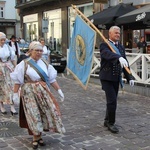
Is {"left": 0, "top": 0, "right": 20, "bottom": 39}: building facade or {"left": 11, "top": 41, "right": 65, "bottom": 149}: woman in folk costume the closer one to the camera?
{"left": 11, "top": 41, "right": 65, "bottom": 149}: woman in folk costume

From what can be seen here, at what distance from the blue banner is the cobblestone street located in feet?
2.68

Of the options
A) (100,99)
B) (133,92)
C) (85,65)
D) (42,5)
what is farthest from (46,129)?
(42,5)

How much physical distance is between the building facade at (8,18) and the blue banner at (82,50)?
43163mm

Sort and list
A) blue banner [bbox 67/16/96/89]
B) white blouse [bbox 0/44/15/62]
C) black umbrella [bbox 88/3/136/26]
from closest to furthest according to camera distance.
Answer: white blouse [bbox 0/44/15/62] < blue banner [bbox 67/16/96/89] < black umbrella [bbox 88/3/136/26]

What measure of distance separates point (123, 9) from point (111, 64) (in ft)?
26.3

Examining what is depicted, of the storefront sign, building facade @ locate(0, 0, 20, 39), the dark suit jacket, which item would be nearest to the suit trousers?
the dark suit jacket

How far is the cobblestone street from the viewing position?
5234mm

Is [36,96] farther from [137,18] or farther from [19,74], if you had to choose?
[137,18]

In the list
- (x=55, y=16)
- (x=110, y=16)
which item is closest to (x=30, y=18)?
(x=55, y=16)

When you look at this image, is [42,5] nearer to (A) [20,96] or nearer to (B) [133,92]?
(B) [133,92]

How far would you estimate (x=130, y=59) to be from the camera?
432 inches

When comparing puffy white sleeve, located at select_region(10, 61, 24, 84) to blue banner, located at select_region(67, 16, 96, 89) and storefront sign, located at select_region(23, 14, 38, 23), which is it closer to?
blue banner, located at select_region(67, 16, 96, 89)

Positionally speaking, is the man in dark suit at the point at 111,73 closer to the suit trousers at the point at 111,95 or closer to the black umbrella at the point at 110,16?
the suit trousers at the point at 111,95

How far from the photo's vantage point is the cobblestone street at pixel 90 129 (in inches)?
206
